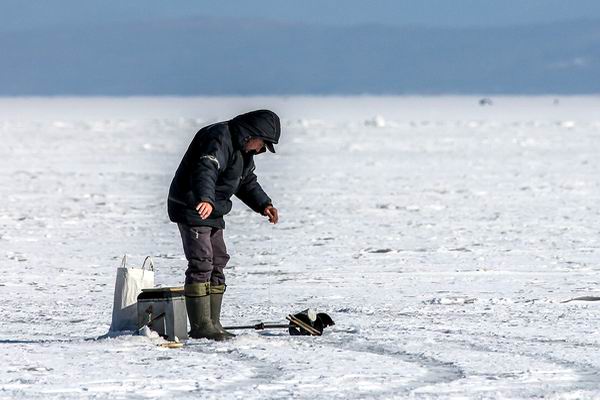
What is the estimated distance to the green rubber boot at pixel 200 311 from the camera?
7.23 metres

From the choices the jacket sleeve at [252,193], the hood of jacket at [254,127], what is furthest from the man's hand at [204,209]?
the jacket sleeve at [252,193]

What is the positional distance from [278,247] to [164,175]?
31.2 ft

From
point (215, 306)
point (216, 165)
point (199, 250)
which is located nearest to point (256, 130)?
point (216, 165)

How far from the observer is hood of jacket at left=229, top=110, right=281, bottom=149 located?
7133mm

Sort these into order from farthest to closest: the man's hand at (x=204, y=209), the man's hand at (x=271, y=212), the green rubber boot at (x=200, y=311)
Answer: the man's hand at (x=271, y=212)
the green rubber boot at (x=200, y=311)
the man's hand at (x=204, y=209)

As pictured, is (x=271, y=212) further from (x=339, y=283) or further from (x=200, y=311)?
(x=339, y=283)

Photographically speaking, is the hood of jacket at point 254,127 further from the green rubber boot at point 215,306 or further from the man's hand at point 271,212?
the green rubber boot at point 215,306

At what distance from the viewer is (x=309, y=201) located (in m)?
16.5

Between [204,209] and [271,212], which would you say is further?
[271,212]

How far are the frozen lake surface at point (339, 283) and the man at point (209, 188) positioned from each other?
22 cm

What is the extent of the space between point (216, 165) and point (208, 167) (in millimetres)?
59

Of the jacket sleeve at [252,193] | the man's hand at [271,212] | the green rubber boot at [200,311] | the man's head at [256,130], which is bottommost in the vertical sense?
the green rubber boot at [200,311]

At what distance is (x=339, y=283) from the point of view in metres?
9.70

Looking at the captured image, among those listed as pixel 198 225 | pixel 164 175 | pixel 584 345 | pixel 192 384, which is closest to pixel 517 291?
pixel 584 345
